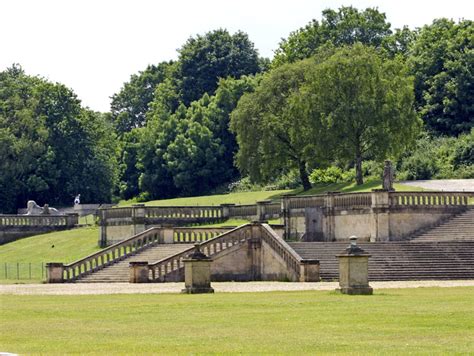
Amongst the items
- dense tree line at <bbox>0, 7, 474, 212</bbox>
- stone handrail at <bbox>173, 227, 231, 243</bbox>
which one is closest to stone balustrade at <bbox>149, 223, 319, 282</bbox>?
stone handrail at <bbox>173, 227, 231, 243</bbox>

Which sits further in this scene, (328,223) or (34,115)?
(34,115)

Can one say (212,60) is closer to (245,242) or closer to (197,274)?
(245,242)

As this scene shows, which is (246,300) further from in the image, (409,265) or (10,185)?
(10,185)

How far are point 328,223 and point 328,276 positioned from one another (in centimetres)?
1393

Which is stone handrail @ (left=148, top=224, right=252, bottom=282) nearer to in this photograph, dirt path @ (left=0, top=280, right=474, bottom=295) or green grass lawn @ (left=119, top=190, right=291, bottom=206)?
dirt path @ (left=0, top=280, right=474, bottom=295)

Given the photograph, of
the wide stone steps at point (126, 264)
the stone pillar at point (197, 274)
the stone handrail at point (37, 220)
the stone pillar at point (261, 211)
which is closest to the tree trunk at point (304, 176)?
the stone handrail at point (37, 220)

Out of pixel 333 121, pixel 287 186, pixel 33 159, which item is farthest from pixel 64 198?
pixel 333 121

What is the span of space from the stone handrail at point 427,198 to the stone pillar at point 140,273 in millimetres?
13485

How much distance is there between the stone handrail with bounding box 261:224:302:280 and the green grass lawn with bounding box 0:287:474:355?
1332cm

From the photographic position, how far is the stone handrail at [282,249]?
57531 mm

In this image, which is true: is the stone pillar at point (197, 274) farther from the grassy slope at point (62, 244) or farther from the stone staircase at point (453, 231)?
the grassy slope at point (62, 244)

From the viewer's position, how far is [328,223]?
7056cm

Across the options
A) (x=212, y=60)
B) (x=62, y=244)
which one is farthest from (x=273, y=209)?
(x=212, y=60)

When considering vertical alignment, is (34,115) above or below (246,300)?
above
